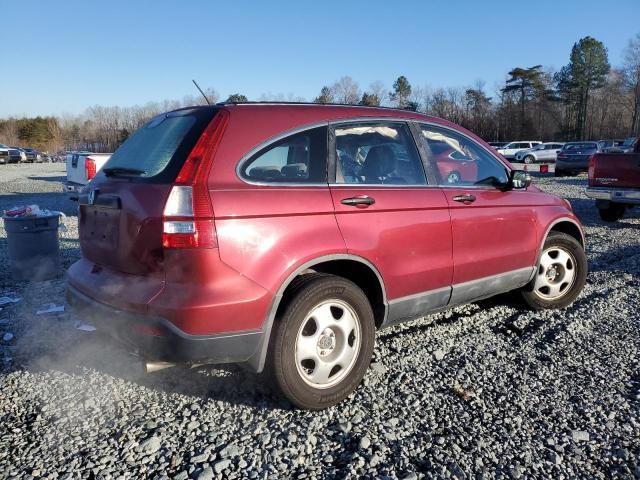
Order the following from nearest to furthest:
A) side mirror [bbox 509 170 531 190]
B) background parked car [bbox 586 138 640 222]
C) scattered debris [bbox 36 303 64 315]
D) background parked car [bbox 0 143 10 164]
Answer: side mirror [bbox 509 170 531 190] < scattered debris [bbox 36 303 64 315] < background parked car [bbox 586 138 640 222] < background parked car [bbox 0 143 10 164]

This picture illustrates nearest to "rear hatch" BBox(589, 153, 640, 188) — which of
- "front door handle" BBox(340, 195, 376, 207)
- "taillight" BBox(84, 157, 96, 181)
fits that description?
"front door handle" BBox(340, 195, 376, 207)

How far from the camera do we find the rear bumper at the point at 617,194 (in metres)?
9.37

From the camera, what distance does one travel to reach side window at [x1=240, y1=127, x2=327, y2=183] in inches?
111

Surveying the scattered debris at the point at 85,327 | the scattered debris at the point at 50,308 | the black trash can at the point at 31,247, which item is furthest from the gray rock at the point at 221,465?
the black trash can at the point at 31,247

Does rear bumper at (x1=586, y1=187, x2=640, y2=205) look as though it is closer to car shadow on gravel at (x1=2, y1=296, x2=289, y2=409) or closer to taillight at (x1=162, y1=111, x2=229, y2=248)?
car shadow on gravel at (x1=2, y1=296, x2=289, y2=409)

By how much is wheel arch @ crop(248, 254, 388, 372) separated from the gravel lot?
45cm

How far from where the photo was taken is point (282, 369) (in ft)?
9.23

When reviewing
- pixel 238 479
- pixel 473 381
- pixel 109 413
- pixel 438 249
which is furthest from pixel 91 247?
pixel 473 381

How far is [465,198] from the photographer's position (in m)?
3.77

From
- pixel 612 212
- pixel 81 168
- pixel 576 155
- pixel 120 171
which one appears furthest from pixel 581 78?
pixel 120 171

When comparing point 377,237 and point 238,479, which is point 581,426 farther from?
point 238,479

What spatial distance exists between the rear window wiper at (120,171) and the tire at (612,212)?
9957mm

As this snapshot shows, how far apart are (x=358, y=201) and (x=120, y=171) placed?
4.78ft

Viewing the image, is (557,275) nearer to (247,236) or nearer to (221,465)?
(247,236)
